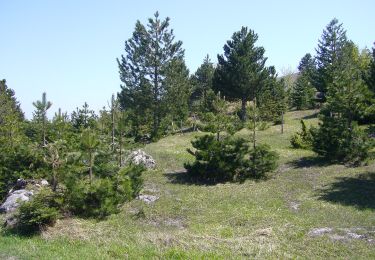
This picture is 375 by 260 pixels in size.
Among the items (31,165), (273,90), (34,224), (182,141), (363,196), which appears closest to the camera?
(34,224)

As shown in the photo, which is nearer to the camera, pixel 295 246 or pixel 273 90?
pixel 295 246

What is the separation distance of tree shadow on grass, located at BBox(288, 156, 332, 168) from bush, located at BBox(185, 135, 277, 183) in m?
2.86

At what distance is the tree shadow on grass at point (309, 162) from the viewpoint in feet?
75.4

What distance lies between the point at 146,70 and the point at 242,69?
9443 millimetres

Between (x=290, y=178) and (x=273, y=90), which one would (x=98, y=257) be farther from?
(x=273, y=90)

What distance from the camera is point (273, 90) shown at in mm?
46719

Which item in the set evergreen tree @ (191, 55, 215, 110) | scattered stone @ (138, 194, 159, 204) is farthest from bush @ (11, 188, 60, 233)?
evergreen tree @ (191, 55, 215, 110)

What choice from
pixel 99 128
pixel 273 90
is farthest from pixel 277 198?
pixel 273 90

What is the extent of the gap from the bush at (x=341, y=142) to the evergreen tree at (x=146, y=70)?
1999cm

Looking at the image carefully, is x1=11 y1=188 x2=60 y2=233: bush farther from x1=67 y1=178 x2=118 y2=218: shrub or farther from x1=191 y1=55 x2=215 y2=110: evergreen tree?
x1=191 y1=55 x2=215 y2=110: evergreen tree

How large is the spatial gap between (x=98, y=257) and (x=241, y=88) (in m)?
33.4

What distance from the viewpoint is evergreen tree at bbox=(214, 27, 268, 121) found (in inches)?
1649

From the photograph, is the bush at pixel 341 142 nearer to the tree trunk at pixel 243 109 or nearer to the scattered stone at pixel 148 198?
the scattered stone at pixel 148 198

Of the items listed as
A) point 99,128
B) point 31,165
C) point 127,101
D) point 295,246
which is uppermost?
point 127,101
